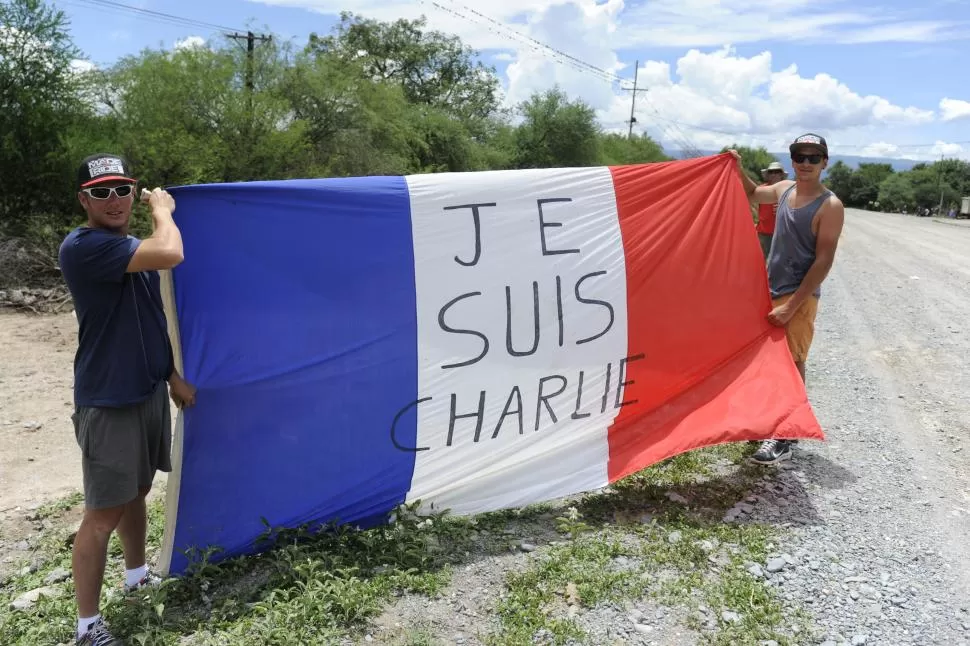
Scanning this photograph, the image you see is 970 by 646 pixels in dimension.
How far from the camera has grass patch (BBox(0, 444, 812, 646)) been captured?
2.99 metres

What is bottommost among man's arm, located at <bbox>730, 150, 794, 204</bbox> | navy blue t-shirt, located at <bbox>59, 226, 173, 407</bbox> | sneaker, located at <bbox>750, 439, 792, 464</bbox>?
sneaker, located at <bbox>750, 439, 792, 464</bbox>

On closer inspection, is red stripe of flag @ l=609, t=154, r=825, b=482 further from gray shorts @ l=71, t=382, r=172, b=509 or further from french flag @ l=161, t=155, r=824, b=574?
gray shorts @ l=71, t=382, r=172, b=509

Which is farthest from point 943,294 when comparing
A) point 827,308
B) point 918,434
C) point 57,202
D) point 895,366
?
point 57,202

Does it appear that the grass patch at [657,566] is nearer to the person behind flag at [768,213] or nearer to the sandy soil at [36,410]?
the sandy soil at [36,410]

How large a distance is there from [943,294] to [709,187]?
9220 millimetres

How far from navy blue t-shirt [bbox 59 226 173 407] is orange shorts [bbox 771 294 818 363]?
3.68 metres

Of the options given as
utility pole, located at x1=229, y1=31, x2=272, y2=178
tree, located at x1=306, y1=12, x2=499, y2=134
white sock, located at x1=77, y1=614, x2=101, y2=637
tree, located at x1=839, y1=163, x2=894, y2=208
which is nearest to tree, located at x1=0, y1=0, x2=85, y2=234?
utility pole, located at x1=229, y1=31, x2=272, y2=178

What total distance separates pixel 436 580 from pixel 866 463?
3.12 meters

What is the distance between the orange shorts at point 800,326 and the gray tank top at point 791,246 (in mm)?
57

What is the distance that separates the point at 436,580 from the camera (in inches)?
130

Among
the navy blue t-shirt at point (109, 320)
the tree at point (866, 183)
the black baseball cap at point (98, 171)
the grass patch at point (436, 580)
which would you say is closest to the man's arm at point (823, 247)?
the grass patch at point (436, 580)

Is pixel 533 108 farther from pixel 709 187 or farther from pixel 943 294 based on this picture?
pixel 709 187

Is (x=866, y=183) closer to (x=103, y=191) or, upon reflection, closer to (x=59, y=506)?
(x=59, y=506)

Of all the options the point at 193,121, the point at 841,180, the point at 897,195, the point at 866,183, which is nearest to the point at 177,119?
the point at 193,121
